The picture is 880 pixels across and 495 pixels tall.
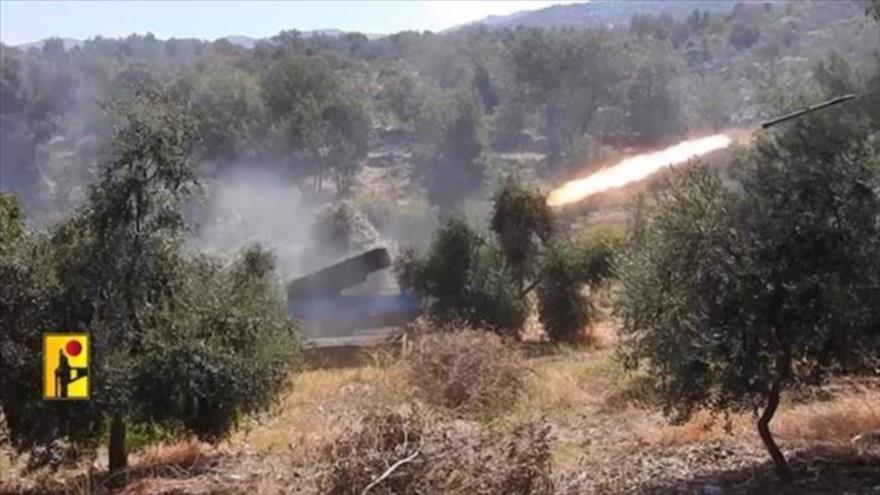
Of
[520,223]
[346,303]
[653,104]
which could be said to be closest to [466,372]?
[520,223]

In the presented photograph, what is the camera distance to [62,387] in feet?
37.3

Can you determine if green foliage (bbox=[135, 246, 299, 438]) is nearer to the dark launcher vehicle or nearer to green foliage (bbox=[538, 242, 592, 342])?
green foliage (bbox=[538, 242, 592, 342])

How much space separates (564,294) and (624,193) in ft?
61.1

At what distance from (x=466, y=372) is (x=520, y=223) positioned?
9767mm

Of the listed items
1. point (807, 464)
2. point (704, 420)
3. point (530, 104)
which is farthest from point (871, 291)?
point (530, 104)

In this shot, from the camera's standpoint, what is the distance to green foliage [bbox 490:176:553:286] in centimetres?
2592

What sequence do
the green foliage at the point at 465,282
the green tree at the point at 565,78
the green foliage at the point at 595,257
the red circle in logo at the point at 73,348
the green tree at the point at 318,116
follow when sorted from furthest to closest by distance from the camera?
the green tree at the point at 565,78
the green tree at the point at 318,116
the green foliage at the point at 595,257
the green foliage at the point at 465,282
the red circle in logo at the point at 73,348

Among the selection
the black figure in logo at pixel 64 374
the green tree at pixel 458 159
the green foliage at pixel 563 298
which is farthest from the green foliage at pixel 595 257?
the green tree at pixel 458 159

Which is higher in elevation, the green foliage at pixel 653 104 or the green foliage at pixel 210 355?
the green foliage at pixel 653 104

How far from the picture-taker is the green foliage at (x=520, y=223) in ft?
85.0

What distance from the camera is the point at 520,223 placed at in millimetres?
26047

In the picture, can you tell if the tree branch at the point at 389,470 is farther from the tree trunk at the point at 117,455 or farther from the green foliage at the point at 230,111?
the green foliage at the point at 230,111

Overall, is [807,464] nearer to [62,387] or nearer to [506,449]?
[506,449]

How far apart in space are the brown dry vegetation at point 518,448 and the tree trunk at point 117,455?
21 centimetres
